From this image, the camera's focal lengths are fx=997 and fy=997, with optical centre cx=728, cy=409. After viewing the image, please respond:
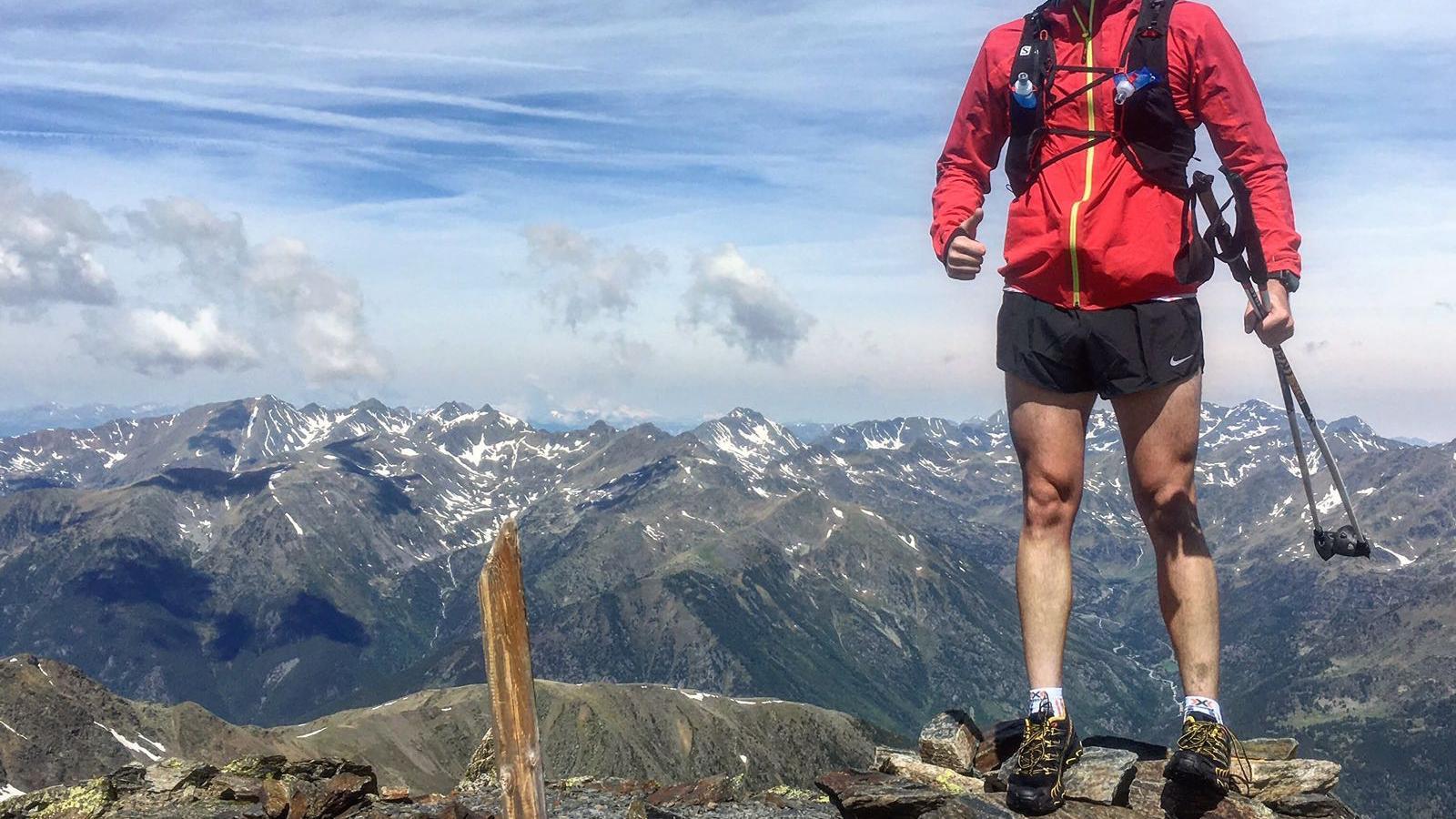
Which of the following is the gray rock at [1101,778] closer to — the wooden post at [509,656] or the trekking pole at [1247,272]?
the trekking pole at [1247,272]

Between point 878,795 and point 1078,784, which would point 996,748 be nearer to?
point 1078,784

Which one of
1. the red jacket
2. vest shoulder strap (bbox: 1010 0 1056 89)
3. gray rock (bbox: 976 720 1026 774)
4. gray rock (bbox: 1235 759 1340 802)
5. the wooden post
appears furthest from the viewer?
gray rock (bbox: 976 720 1026 774)

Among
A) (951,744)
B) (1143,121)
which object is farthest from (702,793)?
(1143,121)

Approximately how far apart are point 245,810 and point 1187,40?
39.2ft

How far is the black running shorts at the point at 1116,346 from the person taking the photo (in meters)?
8.50

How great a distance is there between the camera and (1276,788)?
1054 cm

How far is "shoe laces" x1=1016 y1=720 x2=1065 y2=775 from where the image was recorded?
352 inches

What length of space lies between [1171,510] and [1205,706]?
1787 millimetres

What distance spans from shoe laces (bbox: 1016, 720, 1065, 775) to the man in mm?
18

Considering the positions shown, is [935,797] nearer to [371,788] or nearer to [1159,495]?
[1159,495]

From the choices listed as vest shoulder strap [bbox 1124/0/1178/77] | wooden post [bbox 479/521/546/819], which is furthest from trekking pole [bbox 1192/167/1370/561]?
wooden post [bbox 479/521/546/819]

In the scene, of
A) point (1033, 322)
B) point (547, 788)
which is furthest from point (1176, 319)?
point (547, 788)

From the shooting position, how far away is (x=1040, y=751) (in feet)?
29.6

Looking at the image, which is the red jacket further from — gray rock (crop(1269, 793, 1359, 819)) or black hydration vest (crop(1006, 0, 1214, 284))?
gray rock (crop(1269, 793, 1359, 819))
